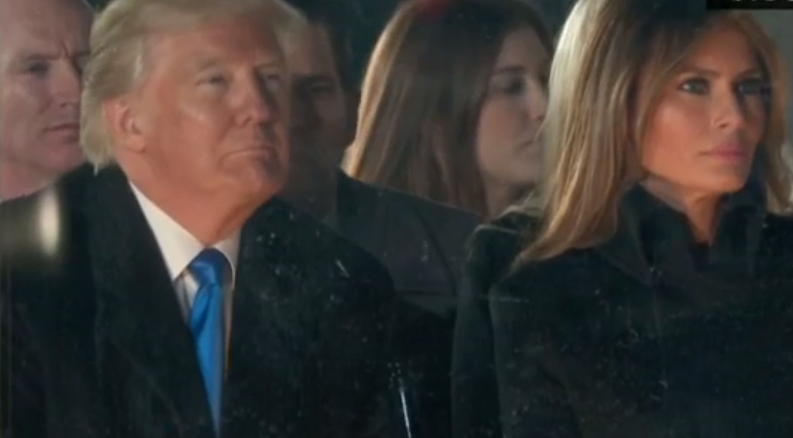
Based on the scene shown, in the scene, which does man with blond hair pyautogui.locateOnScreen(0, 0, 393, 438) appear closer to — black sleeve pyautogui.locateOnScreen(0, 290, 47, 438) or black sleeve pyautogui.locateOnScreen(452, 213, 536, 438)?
black sleeve pyautogui.locateOnScreen(0, 290, 47, 438)

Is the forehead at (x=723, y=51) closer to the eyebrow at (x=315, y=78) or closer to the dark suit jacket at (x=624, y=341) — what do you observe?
the dark suit jacket at (x=624, y=341)

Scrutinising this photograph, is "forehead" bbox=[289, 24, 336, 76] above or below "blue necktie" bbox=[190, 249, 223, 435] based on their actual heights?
above

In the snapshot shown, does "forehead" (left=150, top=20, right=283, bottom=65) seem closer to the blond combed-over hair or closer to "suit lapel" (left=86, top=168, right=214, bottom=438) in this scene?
the blond combed-over hair

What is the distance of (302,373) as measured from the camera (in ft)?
7.11

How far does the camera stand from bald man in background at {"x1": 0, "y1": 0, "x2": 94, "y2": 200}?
2.16 meters

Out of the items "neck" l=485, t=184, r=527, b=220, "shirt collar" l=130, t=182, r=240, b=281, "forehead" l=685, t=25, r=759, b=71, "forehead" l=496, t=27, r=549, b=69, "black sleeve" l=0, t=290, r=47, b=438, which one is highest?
"forehead" l=685, t=25, r=759, b=71

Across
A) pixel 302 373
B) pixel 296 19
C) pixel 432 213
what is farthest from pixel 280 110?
pixel 302 373

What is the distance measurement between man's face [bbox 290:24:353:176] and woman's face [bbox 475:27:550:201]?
229mm

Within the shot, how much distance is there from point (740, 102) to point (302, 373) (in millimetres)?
847

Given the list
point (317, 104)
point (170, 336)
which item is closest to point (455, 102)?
point (317, 104)

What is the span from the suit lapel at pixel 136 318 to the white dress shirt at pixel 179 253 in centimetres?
1

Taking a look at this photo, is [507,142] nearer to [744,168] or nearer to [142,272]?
[744,168]

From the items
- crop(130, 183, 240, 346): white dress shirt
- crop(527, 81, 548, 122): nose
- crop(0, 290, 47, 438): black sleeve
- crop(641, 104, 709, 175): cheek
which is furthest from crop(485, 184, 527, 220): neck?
crop(0, 290, 47, 438): black sleeve

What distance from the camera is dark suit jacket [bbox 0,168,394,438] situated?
215 cm
